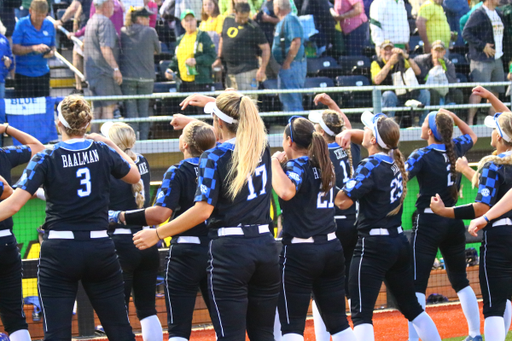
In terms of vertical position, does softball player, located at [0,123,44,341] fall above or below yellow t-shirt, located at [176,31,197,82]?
below

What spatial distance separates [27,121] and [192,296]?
5.01m

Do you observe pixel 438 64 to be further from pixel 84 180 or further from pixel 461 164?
pixel 84 180

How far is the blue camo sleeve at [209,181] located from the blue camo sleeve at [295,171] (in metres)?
0.72

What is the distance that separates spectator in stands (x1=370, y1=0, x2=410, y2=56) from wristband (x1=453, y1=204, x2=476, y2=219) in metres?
5.80

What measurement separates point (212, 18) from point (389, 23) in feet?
8.98

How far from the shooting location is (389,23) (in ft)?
34.9

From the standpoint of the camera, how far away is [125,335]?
13.9 ft

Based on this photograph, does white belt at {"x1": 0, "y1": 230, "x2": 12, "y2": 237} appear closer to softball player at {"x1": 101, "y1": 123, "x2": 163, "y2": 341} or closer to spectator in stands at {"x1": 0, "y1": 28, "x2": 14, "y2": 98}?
softball player at {"x1": 101, "y1": 123, "x2": 163, "y2": 341}

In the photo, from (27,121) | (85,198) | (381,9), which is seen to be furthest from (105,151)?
(381,9)

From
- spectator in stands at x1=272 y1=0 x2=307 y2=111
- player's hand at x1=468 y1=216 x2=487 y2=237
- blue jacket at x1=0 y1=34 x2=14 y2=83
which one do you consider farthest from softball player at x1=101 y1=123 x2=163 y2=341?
spectator in stands at x1=272 y1=0 x2=307 y2=111

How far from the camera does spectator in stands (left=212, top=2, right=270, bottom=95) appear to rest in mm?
9570

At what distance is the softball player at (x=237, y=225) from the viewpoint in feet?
12.1

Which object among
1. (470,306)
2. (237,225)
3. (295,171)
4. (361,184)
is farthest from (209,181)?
(470,306)

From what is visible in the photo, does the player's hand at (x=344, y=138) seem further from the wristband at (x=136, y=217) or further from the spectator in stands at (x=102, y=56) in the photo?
the spectator in stands at (x=102, y=56)
